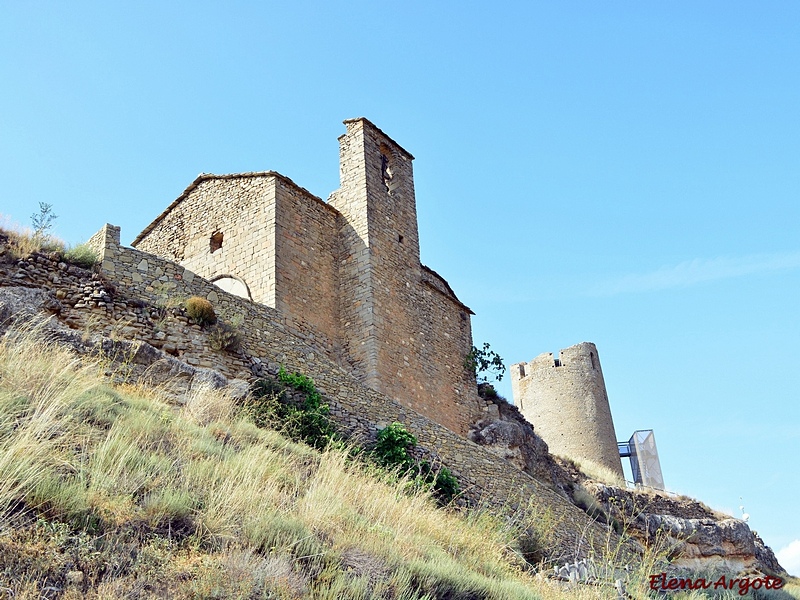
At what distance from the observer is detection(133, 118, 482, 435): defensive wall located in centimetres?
1769

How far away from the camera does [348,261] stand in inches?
752

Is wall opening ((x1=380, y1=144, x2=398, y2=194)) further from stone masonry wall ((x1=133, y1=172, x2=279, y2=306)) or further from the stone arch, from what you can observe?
the stone arch

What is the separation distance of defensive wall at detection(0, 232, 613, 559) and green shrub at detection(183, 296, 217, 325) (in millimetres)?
128

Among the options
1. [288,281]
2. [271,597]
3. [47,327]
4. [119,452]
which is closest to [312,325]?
[288,281]

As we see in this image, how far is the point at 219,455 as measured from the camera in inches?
279

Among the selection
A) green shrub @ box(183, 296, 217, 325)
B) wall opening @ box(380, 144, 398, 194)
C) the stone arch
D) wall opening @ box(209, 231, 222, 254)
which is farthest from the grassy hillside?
wall opening @ box(380, 144, 398, 194)

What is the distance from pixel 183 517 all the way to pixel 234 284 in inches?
494

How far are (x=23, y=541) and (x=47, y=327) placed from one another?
5.28 meters

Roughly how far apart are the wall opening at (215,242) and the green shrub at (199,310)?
22.5 ft

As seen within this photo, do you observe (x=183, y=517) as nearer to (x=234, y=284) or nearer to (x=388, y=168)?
(x=234, y=284)

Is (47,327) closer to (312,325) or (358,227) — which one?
(312,325)

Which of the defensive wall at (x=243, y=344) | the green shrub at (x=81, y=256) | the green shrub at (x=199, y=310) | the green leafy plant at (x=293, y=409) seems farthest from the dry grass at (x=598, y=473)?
the green shrub at (x=81, y=256)

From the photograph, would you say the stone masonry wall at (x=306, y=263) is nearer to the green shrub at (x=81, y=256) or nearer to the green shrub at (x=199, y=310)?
the green shrub at (x=199, y=310)

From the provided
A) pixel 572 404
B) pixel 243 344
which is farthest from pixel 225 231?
pixel 572 404
